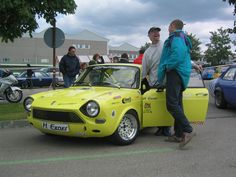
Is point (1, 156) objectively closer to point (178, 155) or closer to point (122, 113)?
point (122, 113)

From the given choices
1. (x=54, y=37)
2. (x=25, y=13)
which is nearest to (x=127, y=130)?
(x=54, y=37)

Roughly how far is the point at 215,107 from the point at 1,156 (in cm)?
846

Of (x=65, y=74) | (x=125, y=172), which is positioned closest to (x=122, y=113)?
(x=125, y=172)

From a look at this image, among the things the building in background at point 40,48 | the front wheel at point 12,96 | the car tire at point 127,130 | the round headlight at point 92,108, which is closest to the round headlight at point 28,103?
the round headlight at point 92,108

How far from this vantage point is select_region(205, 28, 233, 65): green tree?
7331 centimetres

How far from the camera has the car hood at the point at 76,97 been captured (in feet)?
21.0

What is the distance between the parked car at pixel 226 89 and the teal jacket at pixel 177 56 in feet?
16.3

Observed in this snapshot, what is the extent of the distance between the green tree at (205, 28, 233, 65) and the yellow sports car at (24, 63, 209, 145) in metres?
68.0

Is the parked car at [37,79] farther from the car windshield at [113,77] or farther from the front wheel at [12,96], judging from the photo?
the car windshield at [113,77]

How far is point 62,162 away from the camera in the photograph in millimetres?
5613

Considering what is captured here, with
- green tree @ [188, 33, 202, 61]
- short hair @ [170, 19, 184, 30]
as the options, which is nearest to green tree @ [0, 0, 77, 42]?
short hair @ [170, 19, 184, 30]

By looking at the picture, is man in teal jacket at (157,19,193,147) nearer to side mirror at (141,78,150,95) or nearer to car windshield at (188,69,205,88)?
side mirror at (141,78,150,95)

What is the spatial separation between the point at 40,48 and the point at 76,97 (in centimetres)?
7361

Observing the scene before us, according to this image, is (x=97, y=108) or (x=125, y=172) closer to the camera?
(x=125, y=172)
